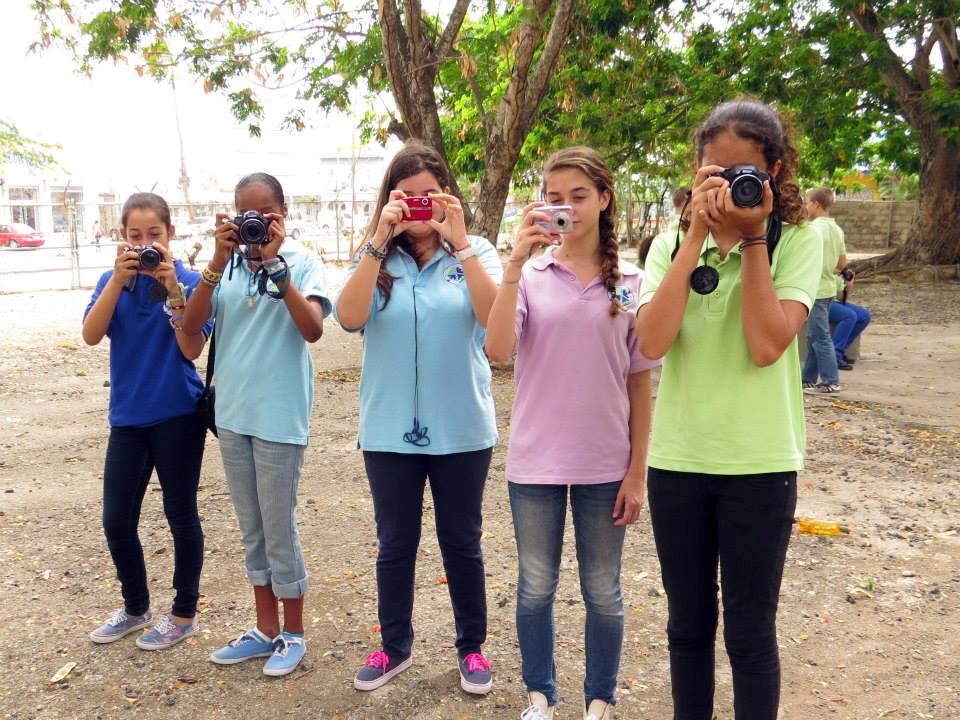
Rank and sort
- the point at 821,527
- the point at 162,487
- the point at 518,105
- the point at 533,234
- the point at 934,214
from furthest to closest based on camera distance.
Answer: the point at 934,214 < the point at 518,105 < the point at 821,527 < the point at 162,487 < the point at 533,234

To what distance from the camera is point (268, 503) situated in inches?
121

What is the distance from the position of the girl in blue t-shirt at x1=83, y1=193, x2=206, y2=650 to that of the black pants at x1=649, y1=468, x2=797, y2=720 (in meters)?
1.75

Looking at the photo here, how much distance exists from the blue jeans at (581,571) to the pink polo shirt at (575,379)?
0.25 feet

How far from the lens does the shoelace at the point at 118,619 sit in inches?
135

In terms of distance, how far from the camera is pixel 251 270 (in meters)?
3.03

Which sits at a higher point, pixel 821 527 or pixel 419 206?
pixel 419 206

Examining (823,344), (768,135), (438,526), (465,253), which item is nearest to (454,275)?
(465,253)

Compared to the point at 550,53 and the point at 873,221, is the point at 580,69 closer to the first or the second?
the point at 550,53

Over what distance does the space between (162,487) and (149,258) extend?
2.68 ft

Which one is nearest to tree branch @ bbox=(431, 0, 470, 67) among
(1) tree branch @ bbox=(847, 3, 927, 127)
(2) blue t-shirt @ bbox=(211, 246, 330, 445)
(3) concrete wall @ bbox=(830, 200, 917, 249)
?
(2) blue t-shirt @ bbox=(211, 246, 330, 445)

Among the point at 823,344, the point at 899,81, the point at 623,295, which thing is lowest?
the point at 823,344

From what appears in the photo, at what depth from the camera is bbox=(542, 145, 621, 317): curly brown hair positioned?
8.53ft

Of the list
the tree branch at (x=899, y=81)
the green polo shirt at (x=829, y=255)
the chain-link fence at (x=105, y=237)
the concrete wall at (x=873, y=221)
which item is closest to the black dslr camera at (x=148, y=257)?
the green polo shirt at (x=829, y=255)

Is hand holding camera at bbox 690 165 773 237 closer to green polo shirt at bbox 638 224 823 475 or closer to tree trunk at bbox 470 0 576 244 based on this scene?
green polo shirt at bbox 638 224 823 475
